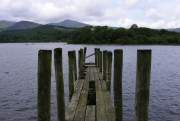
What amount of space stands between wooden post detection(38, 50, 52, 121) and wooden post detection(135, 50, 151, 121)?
8.42 ft

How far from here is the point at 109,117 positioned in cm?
1133

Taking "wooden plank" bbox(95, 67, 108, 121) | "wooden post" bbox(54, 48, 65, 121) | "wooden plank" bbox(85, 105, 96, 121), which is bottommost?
"wooden plank" bbox(85, 105, 96, 121)

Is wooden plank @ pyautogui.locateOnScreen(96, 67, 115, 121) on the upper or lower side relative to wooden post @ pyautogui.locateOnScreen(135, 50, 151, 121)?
lower

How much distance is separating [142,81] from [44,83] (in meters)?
2.80

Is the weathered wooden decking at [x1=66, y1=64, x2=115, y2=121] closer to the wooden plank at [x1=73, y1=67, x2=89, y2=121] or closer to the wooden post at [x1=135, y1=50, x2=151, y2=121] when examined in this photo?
the wooden plank at [x1=73, y1=67, x2=89, y2=121]

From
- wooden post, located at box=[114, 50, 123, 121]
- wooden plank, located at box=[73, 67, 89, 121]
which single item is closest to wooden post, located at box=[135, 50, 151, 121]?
wooden plank, located at box=[73, 67, 89, 121]

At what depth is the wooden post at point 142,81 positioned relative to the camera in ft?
28.1

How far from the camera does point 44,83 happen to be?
894 centimetres

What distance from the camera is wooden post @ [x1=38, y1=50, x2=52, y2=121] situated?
8781 mm

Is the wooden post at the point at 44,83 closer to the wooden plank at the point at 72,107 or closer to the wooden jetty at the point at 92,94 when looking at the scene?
the wooden jetty at the point at 92,94

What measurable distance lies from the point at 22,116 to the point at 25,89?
11.0m

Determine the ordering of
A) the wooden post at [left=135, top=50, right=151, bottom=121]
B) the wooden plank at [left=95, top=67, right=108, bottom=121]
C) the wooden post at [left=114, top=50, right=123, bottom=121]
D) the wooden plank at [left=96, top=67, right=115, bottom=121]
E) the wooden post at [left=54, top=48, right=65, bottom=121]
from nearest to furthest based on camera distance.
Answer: the wooden post at [left=135, top=50, right=151, bottom=121]
the wooden plank at [left=95, top=67, right=108, bottom=121]
the wooden plank at [left=96, top=67, right=115, bottom=121]
the wooden post at [left=54, top=48, right=65, bottom=121]
the wooden post at [left=114, top=50, right=123, bottom=121]

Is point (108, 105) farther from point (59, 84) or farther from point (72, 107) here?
point (59, 84)

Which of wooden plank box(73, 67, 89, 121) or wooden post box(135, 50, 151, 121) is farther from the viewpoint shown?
wooden plank box(73, 67, 89, 121)
